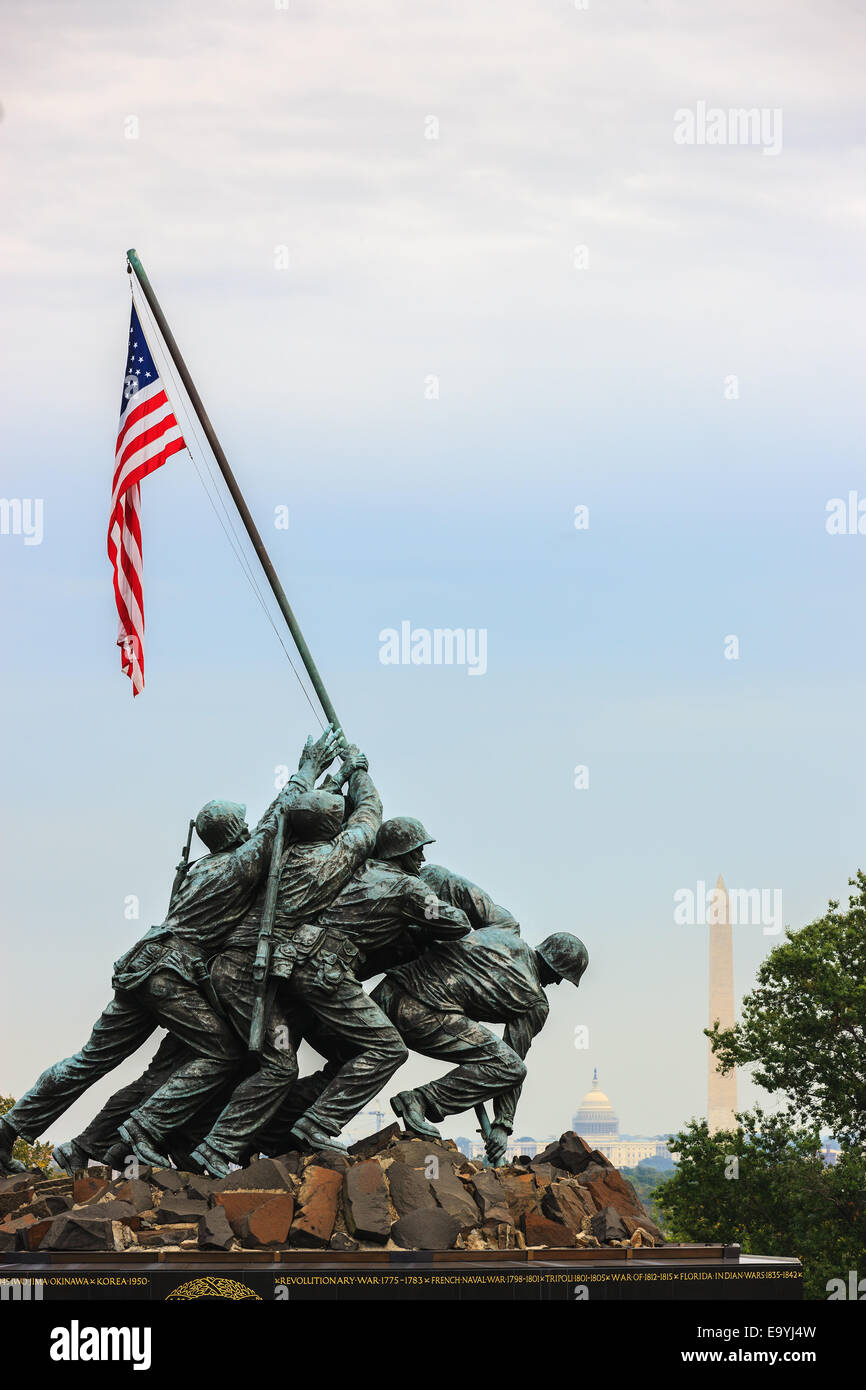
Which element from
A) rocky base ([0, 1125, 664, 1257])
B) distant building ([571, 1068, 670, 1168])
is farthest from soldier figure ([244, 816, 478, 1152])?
distant building ([571, 1068, 670, 1168])

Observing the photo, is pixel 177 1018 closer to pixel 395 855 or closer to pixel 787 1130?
pixel 395 855

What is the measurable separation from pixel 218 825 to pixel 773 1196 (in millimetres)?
14905

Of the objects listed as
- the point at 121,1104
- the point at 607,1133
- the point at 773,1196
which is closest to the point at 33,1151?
the point at 773,1196

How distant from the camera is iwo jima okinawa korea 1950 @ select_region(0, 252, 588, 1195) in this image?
1412cm

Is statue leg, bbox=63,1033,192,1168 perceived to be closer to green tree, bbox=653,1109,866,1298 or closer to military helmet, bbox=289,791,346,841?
military helmet, bbox=289,791,346,841

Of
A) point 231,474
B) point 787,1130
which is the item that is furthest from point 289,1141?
point 787,1130

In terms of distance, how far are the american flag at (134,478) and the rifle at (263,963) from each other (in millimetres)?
2635

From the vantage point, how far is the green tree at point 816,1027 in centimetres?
2717

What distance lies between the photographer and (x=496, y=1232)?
41.9 ft

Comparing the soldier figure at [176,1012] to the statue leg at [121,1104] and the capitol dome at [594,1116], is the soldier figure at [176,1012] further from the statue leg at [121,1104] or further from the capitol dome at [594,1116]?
the capitol dome at [594,1116]

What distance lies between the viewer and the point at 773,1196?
2705 centimetres

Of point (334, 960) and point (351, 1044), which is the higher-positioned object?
point (334, 960)

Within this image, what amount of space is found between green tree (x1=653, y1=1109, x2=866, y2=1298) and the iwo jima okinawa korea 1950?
503 inches

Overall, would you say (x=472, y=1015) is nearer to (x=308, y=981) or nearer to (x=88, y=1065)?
(x=308, y=981)
